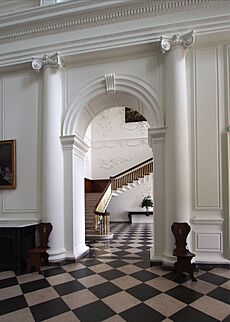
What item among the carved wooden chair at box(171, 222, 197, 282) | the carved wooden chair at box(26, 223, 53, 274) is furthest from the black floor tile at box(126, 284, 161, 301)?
the carved wooden chair at box(26, 223, 53, 274)

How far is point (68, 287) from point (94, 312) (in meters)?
1.00

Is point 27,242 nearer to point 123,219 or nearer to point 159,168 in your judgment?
point 159,168

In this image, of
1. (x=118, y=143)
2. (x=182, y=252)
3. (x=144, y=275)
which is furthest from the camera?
(x=118, y=143)

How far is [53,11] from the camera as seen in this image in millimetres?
5797

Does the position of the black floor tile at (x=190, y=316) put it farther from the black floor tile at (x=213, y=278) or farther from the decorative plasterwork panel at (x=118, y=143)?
the decorative plasterwork panel at (x=118, y=143)

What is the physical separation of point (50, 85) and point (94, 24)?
5.37 feet

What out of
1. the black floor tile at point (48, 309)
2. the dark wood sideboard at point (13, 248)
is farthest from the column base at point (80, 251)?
the black floor tile at point (48, 309)

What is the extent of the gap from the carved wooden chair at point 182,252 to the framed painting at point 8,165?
150 inches

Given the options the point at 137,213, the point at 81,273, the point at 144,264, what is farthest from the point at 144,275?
the point at 137,213

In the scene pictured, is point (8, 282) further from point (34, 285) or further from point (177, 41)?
point (177, 41)

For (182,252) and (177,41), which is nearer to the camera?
(182,252)

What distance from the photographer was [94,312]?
329 centimetres

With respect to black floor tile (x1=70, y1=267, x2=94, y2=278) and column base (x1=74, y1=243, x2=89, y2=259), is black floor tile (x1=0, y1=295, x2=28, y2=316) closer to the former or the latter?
black floor tile (x1=70, y1=267, x2=94, y2=278)

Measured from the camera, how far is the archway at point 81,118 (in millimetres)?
5652
